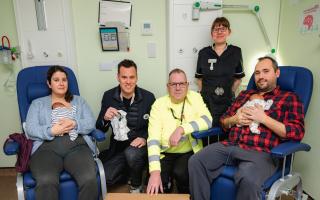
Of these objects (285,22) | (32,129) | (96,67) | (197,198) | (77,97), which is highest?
(285,22)

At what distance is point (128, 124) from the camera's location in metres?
2.15

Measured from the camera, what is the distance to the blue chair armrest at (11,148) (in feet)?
5.39

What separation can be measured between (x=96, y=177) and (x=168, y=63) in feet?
4.50

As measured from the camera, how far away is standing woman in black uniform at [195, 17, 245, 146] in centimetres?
225

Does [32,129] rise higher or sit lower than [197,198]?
higher

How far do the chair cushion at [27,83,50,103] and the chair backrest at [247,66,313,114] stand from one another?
192cm

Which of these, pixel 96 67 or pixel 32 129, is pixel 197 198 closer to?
pixel 32 129

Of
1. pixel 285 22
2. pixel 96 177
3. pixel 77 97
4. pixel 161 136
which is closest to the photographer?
pixel 96 177

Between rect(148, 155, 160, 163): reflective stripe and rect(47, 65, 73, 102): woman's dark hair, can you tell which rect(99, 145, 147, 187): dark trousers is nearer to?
rect(148, 155, 160, 163): reflective stripe

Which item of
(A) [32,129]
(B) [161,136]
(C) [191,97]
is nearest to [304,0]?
(C) [191,97]

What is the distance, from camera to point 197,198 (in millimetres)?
1673

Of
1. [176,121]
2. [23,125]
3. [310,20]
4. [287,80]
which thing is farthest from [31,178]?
[310,20]

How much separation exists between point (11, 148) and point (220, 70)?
1762mm

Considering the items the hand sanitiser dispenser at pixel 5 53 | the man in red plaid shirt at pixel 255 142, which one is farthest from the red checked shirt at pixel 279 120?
the hand sanitiser dispenser at pixel 5 53
